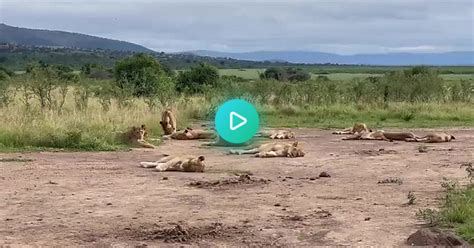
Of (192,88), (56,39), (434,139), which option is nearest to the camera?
(434,139)

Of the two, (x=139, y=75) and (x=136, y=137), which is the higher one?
(x=139, y=75)

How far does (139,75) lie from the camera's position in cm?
3206

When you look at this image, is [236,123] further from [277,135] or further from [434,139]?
[434,139]

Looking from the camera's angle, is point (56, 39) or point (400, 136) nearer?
point (400, 136)

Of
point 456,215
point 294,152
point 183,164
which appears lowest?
point 294,152

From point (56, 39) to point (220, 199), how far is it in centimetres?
11774

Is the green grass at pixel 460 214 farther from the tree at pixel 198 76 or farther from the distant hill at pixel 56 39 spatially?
the distant hill at pixel 56 39

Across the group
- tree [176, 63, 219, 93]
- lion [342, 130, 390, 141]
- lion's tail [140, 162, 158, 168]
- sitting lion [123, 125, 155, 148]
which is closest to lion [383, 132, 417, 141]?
lion [342, 130, 390, 141]

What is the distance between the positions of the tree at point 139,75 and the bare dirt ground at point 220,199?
11.3m

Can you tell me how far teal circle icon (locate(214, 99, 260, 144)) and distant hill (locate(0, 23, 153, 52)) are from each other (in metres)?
97.8

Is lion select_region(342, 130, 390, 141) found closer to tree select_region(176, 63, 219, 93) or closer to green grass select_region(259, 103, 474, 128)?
green grass select_region(259, 103, 474, 128)

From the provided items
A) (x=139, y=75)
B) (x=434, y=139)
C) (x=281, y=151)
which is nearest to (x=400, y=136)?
(x=434, y=139)

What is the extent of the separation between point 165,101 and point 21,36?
9982 centimetres

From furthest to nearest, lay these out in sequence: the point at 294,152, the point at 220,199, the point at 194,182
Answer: the point at 294,152 < the point at 194,182 < the point at 220,199
